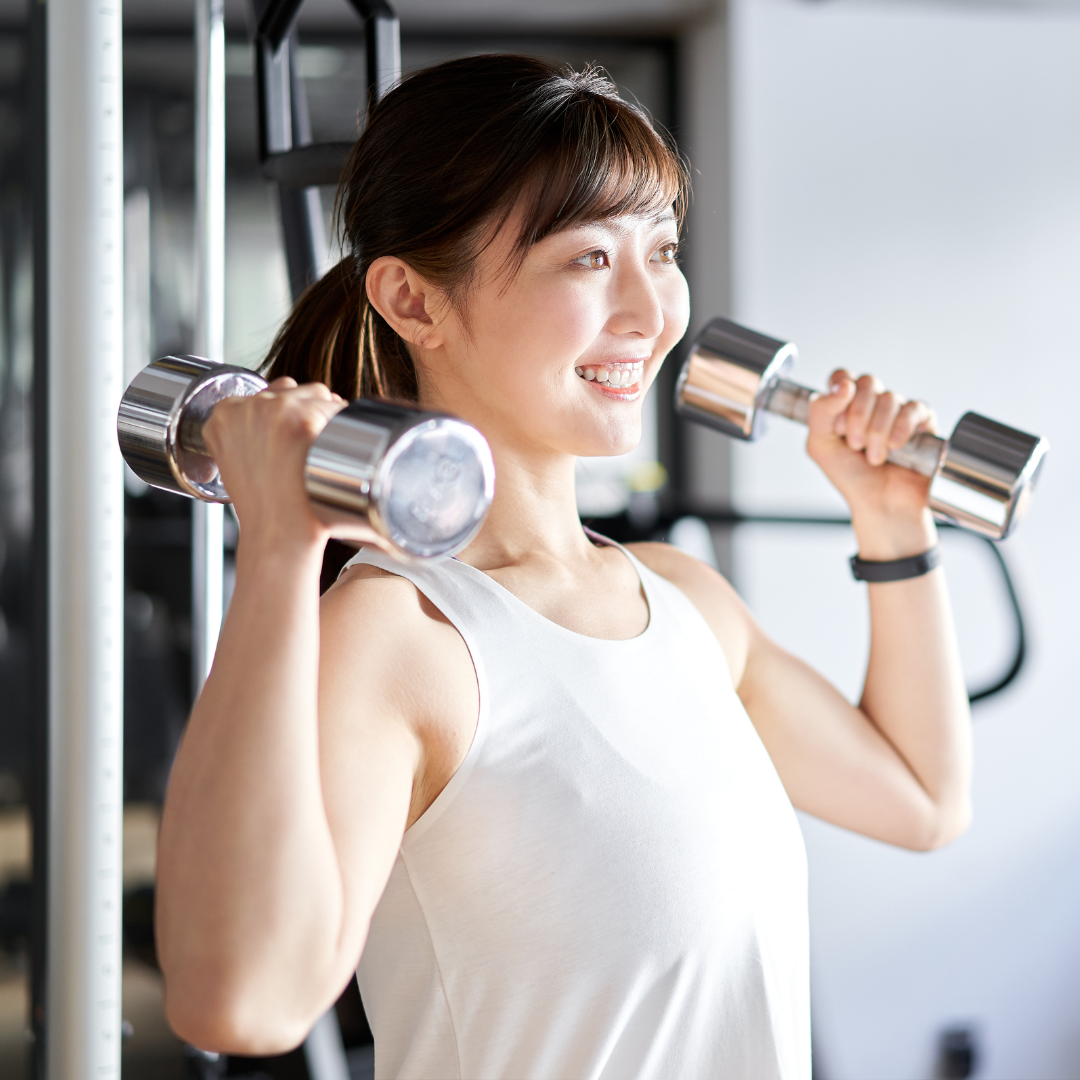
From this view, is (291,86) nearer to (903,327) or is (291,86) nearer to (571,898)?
(571,898)

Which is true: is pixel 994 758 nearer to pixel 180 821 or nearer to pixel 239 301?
pixel 239 301

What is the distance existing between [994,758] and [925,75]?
5.88 feet

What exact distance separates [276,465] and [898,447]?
705 millimetres

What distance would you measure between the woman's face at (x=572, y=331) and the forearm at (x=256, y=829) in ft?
1.03

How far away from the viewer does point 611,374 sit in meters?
0.94

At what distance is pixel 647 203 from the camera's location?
3.08ft

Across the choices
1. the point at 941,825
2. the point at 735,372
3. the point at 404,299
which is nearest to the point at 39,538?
the point at 404,299

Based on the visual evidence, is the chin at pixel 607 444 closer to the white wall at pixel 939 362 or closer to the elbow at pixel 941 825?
the elbow at pixel 941 825

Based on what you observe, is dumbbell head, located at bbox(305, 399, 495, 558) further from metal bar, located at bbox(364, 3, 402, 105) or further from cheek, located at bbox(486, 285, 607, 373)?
metal bar, located at bbox(364, 3, 402, 105)

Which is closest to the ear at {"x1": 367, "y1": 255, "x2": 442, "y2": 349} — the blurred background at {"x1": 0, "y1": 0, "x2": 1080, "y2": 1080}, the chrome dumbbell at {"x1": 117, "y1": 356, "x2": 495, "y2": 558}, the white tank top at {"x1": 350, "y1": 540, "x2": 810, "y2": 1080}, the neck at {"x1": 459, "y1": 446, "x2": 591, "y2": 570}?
the neck at {"x1": 459, "y1": 446, "x2": 591, "y2": 570}

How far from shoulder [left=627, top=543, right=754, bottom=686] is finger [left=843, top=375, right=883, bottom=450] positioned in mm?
198

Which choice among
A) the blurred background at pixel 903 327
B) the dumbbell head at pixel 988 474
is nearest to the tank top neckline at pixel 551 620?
the dumbbell head at pixel 988 474

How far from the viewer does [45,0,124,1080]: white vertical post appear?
0.93 m

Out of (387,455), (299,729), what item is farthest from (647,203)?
(299,729)
